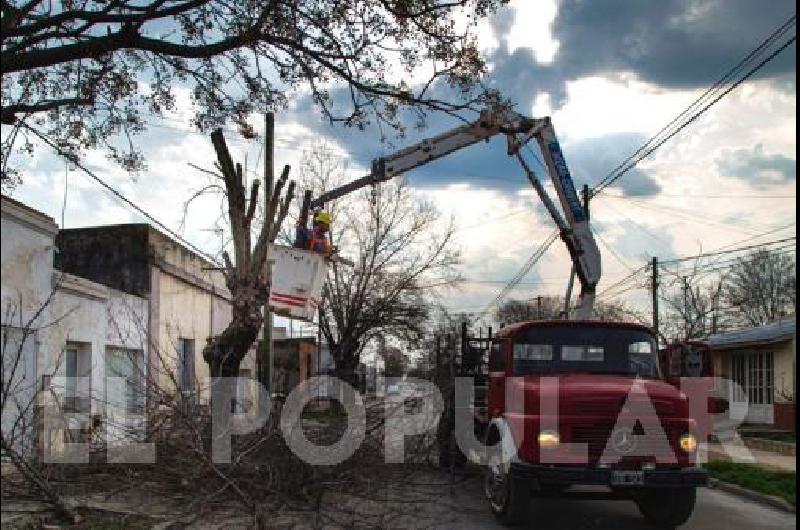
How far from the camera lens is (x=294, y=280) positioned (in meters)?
13.6

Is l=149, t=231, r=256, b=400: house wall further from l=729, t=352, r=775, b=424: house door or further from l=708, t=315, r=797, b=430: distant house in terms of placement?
l=729, t=352, r=775, b=424: house door

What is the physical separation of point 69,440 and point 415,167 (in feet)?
30.7

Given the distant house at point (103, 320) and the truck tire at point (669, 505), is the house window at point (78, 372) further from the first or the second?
the truck tire at point (669, 505)

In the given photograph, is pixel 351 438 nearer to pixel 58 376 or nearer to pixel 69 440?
pixel 69 440

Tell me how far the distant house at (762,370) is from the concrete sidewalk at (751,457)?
5.13 m

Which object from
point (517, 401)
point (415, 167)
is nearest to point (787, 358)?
point (415, 167)

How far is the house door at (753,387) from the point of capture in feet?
93.2

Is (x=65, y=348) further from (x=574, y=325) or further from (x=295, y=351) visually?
(x=295, y=351)

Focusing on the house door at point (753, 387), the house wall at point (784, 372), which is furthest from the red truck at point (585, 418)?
the house door at point (753, 387)

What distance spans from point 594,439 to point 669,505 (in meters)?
1.66

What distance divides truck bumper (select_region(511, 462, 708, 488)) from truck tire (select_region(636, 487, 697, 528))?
0.53 metres

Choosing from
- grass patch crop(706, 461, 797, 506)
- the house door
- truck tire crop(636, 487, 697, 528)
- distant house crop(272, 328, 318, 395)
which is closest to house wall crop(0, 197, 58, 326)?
truck tire crop(636, 487, 697, 528)

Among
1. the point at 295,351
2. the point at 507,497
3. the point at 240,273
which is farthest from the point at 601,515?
the point at 295,351

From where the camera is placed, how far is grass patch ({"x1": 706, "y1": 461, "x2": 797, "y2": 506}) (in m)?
12.6
